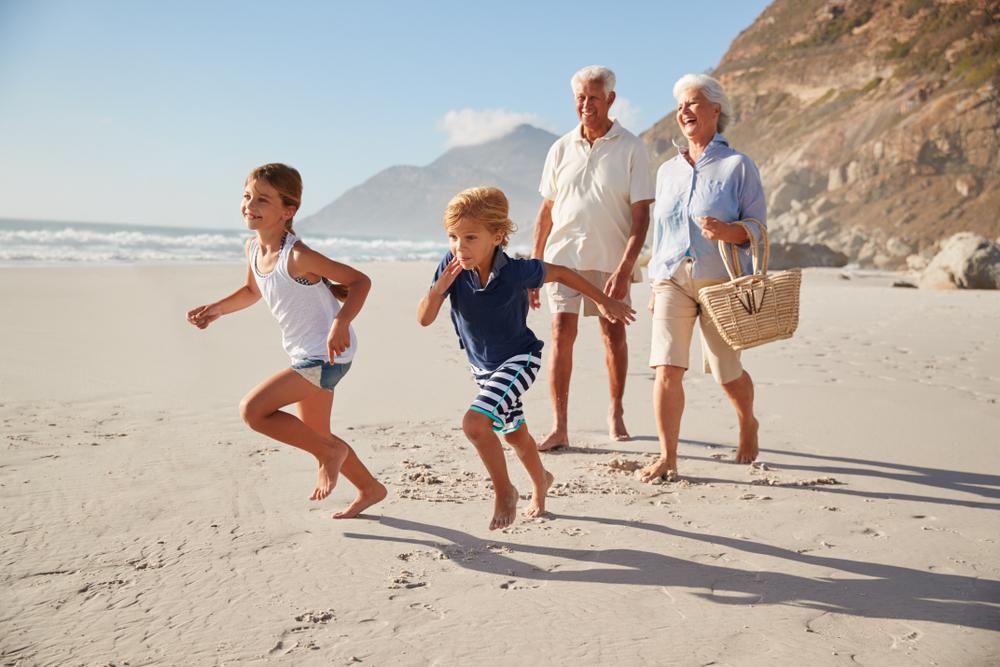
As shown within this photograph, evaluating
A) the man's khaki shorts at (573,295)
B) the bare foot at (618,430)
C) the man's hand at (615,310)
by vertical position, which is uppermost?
the man's khaki shorts at (573,295)

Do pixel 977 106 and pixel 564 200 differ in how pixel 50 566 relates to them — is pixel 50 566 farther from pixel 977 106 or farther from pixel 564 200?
pixel 977 106

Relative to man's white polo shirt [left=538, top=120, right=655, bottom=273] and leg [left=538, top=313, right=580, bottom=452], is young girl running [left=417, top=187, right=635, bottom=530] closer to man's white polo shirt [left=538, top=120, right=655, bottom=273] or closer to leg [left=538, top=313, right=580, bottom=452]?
leg [left=538, top=313, right=580, bottom=452]

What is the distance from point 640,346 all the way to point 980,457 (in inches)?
165

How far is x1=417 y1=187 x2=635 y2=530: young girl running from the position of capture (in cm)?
341

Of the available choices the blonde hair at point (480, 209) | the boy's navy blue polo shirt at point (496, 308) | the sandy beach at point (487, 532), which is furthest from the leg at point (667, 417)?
the blonde hair at point (480, 209)

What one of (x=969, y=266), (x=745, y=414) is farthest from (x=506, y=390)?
(x=969, y=266)

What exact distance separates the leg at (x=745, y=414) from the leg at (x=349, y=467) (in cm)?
199

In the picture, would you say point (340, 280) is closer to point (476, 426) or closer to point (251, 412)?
point (251, 412)

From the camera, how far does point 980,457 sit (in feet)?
15.5

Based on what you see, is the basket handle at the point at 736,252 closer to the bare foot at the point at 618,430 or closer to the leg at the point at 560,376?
the leg at the point at 560,376

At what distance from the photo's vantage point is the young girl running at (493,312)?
3.41m

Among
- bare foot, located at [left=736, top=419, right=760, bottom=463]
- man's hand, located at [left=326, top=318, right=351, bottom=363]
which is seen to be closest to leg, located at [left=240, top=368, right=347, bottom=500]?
man's hand, located at [left=326, top=318, right=351, bottom=363]

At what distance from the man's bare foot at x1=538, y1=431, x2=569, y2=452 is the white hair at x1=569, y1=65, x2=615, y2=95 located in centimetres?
206

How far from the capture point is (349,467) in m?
3.76
